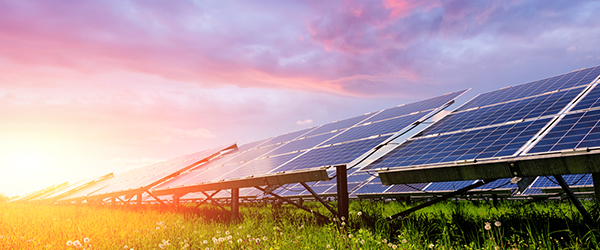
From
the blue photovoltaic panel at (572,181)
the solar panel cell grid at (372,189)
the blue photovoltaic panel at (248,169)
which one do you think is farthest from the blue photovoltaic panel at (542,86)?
the blue photovoltaic panel at (248,169)

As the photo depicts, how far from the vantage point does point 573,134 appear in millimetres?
6910

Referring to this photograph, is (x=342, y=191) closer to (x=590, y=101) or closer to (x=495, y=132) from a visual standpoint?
(x=495, y=132)

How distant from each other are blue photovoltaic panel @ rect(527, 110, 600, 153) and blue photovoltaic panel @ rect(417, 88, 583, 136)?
1.32m

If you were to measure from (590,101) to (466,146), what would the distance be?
352cm

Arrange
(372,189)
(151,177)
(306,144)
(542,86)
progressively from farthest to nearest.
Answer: (151,177)
(372,189)
(306,144)
(542,86)

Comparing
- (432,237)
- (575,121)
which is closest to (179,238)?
(432,237)

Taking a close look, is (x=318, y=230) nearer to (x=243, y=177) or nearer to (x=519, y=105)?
(x=243, y=177)

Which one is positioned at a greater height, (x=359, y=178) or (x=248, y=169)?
(x=248, y=169)

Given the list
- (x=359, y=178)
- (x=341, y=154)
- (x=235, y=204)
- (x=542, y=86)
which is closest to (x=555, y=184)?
(x=542, y=86)

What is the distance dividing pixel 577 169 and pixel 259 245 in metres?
6.04

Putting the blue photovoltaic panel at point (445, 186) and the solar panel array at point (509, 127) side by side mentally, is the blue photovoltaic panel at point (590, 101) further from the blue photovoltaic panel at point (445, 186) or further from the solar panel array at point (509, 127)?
the blue photovoltaic panel at point (445, 186)

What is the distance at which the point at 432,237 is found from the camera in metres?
7.79

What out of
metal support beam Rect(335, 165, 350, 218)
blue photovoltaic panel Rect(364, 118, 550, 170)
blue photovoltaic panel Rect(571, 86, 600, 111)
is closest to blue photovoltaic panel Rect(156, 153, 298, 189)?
metal support beam Rect(335, 165, 350, 218)

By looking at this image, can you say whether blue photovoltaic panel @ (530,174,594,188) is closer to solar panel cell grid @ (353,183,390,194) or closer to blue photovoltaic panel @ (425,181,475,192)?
blue photovoltaic panel @ (425,181,475,192)
